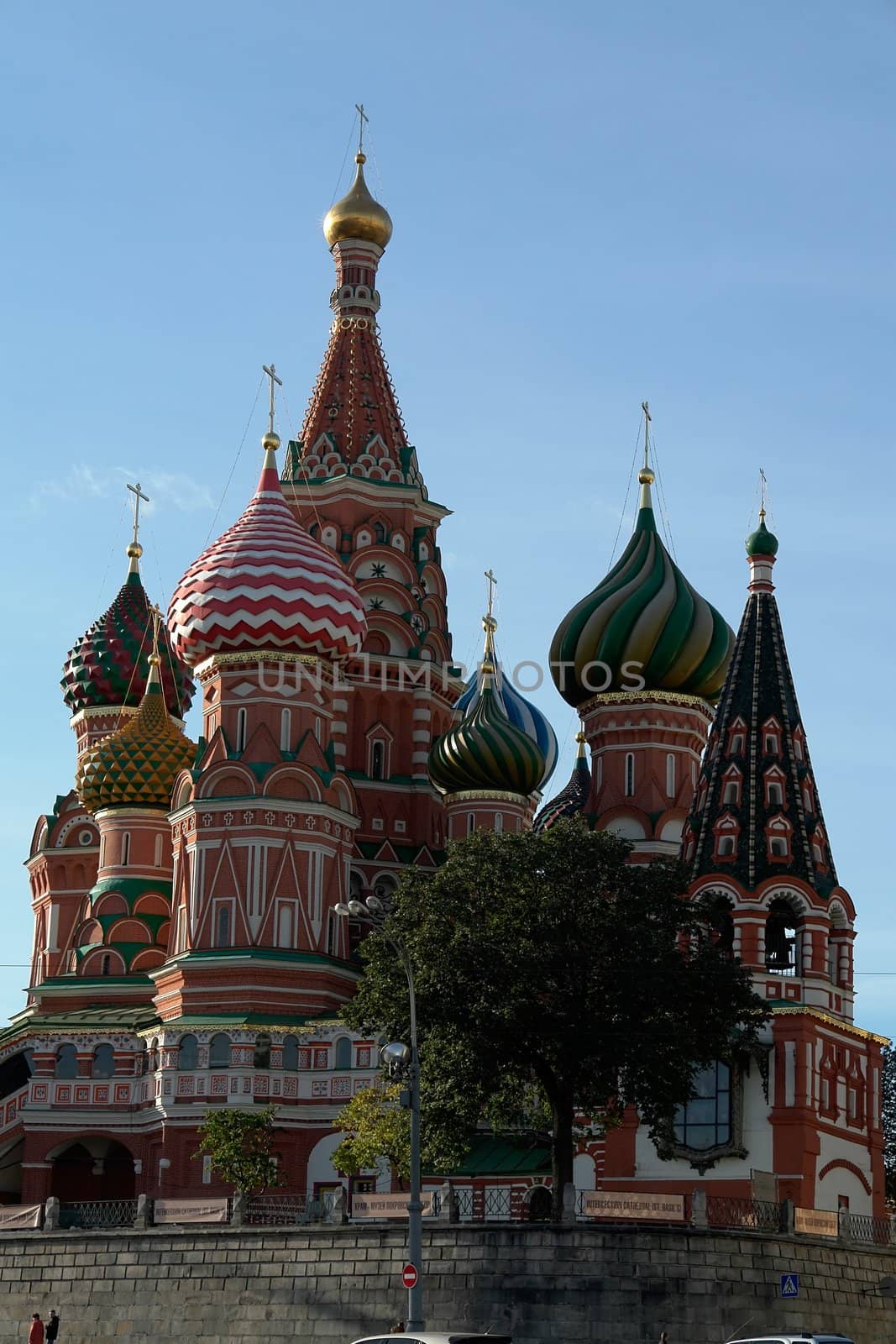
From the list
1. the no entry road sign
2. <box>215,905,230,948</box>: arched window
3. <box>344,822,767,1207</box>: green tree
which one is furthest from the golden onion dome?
the no entry road sign

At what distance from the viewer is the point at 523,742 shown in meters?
57.6

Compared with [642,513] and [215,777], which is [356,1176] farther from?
[642,513]

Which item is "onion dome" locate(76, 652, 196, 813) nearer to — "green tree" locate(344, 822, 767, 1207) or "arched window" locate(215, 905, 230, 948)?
"arched window" locate(215, 905, 230, 948)

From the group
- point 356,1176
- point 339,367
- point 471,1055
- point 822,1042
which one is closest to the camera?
point 471,1055

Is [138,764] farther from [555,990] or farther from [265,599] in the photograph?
[555,990]

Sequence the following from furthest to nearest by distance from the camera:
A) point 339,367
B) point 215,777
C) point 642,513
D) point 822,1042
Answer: point 339,367 < point 642,513 < point 215,777 < point 822,1042

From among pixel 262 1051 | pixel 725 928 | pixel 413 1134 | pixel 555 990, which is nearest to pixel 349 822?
pixel 262 1051

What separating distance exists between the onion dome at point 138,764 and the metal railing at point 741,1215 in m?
24.7

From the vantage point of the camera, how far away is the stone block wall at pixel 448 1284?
3472 centimetres

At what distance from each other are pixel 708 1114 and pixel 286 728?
1507 centimetres

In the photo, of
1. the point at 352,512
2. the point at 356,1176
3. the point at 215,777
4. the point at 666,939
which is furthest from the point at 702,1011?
the point at 352,512

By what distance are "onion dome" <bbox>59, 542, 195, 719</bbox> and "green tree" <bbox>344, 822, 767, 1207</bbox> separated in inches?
1067

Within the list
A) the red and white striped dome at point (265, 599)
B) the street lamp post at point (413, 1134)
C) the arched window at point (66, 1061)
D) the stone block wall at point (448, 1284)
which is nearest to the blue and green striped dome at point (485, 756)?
the red and white striped dome at point (265, 599)

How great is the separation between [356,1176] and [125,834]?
12.8 m
